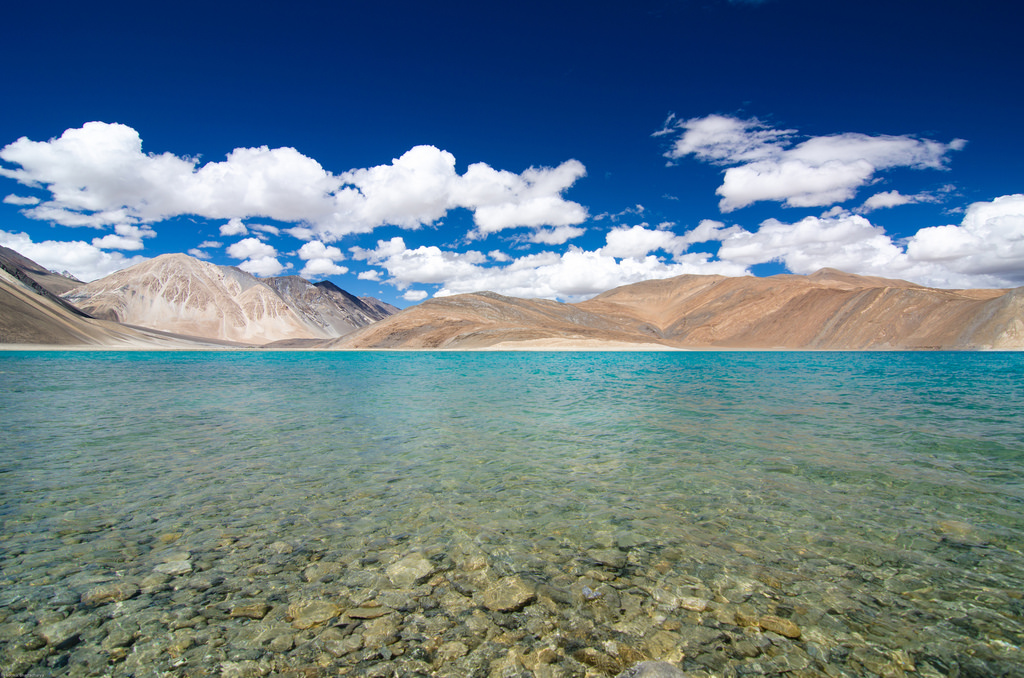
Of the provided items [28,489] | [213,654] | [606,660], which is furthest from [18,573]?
[606,660]

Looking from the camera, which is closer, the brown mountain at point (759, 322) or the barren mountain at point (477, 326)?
the brown mountain at point (759, 322)

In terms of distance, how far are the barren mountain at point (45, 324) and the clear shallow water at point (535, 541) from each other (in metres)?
124

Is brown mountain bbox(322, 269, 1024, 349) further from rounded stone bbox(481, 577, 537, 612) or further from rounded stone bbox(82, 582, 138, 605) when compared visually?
rounded stone bbox(82, 582, 138, 605)

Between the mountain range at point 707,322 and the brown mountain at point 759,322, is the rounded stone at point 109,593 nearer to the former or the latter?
the mountain range at point 707,322

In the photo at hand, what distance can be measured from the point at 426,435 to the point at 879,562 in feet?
34.9

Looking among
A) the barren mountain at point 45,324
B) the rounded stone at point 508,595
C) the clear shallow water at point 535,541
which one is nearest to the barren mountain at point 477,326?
the barren mountain at point 45,324

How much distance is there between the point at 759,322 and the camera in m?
150

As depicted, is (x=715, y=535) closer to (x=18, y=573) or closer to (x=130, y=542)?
(x=130, y=542)

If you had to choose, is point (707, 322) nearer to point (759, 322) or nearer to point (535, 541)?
point (759, 322)

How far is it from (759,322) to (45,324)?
587ft

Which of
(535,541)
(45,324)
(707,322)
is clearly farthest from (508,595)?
(707,322)

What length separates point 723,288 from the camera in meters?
193

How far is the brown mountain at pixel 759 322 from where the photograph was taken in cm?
10669

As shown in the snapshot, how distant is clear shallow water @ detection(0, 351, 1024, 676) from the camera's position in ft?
14.8
